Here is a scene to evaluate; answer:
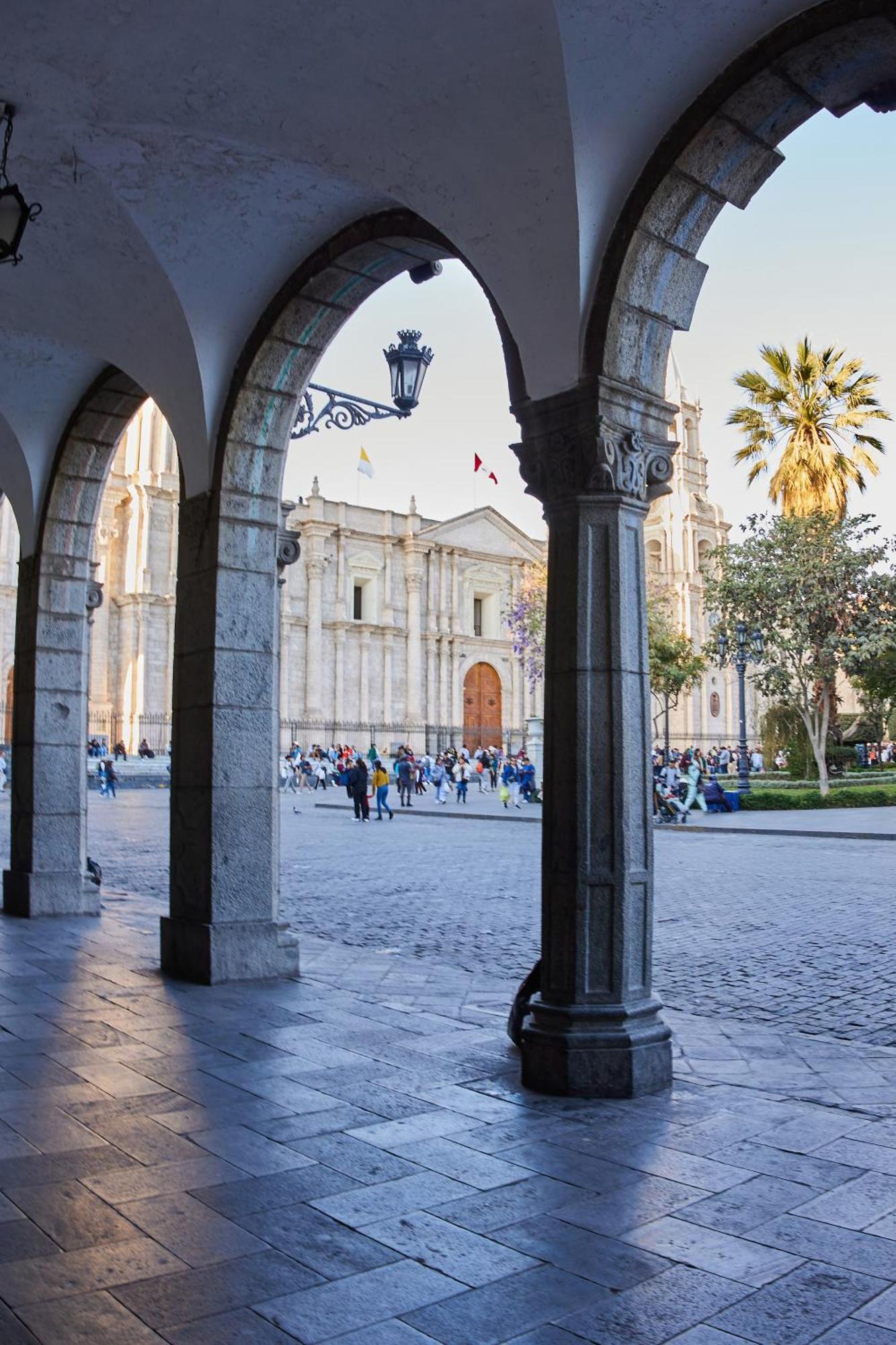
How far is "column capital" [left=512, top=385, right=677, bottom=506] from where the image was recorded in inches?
165

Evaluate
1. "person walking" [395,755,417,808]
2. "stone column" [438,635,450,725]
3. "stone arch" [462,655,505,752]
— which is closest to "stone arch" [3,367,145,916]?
"person walking" [395,755,417,808]

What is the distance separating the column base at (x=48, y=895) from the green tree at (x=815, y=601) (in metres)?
17.6

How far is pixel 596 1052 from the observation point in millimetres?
3959

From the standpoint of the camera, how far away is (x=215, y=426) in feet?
20.5

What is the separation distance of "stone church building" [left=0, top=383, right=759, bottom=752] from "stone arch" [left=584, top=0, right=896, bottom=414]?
31.7 metres

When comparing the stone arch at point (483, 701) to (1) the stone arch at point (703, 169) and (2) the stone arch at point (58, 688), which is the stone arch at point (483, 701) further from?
(1) the stone arch at point (703, 169)

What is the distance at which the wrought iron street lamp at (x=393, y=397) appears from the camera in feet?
24.3

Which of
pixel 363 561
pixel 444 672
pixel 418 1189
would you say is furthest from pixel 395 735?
pixel 418 1189

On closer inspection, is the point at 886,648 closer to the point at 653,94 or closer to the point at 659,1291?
the point at 653,94

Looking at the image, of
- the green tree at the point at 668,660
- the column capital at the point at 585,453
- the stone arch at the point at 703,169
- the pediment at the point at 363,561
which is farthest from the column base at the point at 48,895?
the pediment at the point at 363,561

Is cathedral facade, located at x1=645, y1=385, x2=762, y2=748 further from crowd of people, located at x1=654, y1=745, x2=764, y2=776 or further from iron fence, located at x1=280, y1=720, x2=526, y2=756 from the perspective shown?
iron fence, located at x1=280, y1=720, x2=526, y2=756

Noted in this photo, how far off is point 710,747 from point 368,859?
126 ft

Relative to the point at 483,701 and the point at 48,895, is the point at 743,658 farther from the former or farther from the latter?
the point at 483,701

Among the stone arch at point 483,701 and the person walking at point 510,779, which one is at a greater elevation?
the stone arch at point 483,701
